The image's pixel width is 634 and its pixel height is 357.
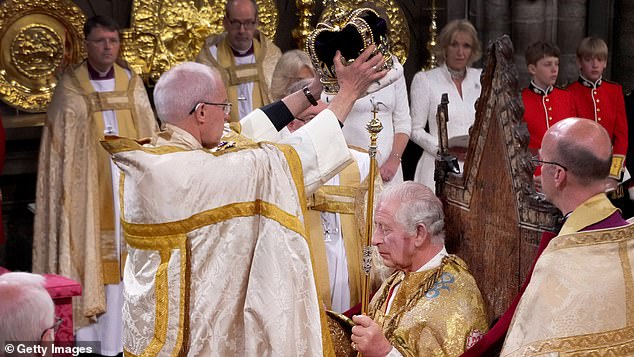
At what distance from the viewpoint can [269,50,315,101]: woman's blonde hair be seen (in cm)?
541

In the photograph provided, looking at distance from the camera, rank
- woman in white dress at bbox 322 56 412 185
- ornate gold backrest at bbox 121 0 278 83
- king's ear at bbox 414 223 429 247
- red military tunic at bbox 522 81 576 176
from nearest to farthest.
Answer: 1. king's ear at bbox 414 223 429 247
2. woman in white dress at bbox 322 56 412 185
3. red military tunic at bbox 522 81 576 176
4. ornate gold backrest at bbox 121 0 278 83

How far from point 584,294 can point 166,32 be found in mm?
5044

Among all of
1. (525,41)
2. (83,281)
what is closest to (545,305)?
(83,281)

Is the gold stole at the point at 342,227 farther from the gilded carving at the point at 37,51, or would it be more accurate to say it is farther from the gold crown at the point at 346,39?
the gilded carving at the point at 37,51

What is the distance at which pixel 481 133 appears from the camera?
4230mm

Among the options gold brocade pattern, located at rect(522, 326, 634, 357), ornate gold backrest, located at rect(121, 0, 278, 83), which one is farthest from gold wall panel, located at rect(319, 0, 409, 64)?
Result: gold brocade pattern, located at rect(522, 326, 634, 357)

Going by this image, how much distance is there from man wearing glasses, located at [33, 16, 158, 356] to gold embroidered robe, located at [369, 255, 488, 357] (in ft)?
9.67

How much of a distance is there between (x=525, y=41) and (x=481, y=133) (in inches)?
182

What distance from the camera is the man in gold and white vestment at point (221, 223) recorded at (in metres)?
3.87

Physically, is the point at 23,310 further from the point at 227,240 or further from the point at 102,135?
the point at 102,135

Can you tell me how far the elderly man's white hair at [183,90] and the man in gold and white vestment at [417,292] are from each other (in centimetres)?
89

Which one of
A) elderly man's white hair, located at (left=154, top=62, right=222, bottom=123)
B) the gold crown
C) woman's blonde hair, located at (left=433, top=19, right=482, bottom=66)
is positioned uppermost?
the gold crown

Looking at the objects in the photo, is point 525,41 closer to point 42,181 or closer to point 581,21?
point 581,21

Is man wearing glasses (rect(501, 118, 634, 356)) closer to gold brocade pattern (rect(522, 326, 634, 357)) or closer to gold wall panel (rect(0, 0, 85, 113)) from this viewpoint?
gold brocade pattern (rect(522, 326, 634, 357))
